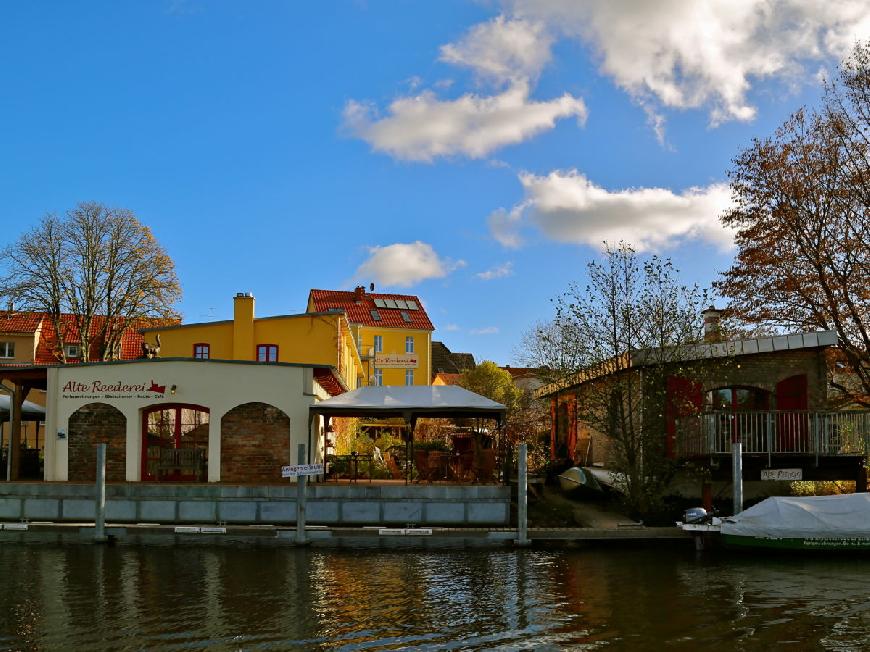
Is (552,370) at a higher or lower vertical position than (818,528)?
higher

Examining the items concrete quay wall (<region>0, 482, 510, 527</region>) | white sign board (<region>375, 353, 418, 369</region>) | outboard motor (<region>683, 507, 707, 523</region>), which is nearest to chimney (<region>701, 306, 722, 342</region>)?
outboard motor (<region>683, 507, 707, 523</region>)

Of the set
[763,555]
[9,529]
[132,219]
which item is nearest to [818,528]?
[763,555]

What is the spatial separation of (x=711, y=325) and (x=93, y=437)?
18547 mm

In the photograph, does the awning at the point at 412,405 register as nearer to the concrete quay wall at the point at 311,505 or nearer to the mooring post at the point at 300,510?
the concrete quay wall at the point at 311,505

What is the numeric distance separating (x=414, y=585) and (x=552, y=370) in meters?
9.57

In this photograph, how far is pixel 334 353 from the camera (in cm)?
3566

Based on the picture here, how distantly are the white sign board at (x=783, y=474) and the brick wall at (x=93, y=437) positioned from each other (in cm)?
1793

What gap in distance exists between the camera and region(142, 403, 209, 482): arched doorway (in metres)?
25.1

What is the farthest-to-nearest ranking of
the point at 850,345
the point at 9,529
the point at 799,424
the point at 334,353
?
the point at 334,353
the point at 850,345
the point at 799,424
the point at 9,529

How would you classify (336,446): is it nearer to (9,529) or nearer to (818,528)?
(9,529)

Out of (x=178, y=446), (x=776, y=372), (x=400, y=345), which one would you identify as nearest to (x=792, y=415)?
(x=776, y=372)

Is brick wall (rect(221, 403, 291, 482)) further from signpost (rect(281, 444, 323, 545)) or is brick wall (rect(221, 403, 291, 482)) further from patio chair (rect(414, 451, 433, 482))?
signpost (rect(281, 444, 323, 545))

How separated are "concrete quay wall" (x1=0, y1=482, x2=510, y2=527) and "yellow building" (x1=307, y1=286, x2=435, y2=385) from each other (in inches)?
1563

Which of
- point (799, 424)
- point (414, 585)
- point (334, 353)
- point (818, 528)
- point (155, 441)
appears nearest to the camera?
point (414, 585)
